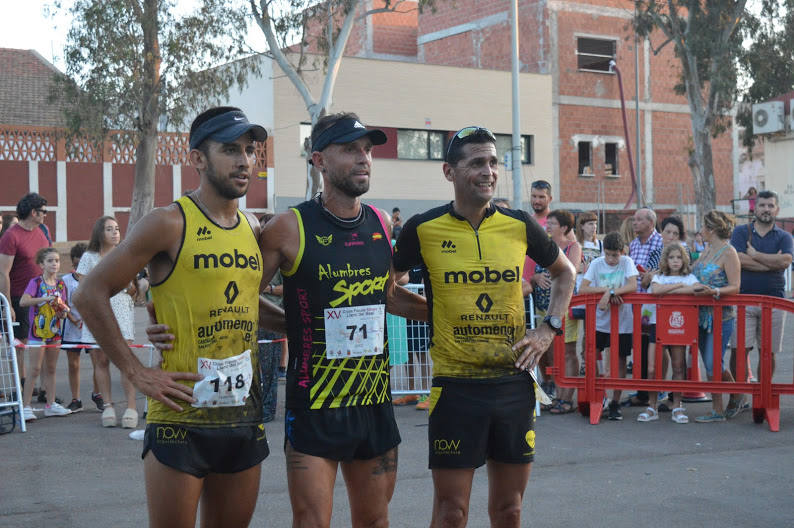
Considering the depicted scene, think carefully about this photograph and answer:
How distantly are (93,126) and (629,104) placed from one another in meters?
24.6

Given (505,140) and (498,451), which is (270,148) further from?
(498,451)

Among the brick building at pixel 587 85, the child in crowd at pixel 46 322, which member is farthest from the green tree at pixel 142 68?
the child in crowd at pixel 46 322

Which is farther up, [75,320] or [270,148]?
[270,148]

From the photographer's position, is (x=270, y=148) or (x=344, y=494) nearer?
(x=344, y=494)

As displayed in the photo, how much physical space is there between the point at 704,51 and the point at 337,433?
3305 centimetres

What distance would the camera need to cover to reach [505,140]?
133 ft

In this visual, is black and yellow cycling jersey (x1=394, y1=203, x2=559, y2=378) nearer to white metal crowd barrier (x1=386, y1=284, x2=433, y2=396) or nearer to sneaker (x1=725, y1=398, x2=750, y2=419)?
white metal crowd barrier (x1=386, y1=284, x2=433, y2=396)

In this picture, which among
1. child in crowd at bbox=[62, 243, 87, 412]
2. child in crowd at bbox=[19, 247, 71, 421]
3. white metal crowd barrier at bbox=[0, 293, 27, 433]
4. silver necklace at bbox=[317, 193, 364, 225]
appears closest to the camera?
silver necklace at bbox=[317, 193, 364, 225]

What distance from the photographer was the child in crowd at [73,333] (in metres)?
9.71

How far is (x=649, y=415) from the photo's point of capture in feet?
30.6

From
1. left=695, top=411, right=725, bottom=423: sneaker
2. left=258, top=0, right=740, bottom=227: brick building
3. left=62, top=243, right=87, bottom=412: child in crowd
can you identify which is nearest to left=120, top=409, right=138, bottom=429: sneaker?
left=62, top=243, right=87, bottom=412: child in crowd

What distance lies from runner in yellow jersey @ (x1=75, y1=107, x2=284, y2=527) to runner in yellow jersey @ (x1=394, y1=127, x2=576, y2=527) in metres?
0.97

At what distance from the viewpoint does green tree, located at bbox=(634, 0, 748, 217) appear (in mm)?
33750

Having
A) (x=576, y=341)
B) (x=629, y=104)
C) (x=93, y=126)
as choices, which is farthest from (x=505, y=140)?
(x=576, y=341)
